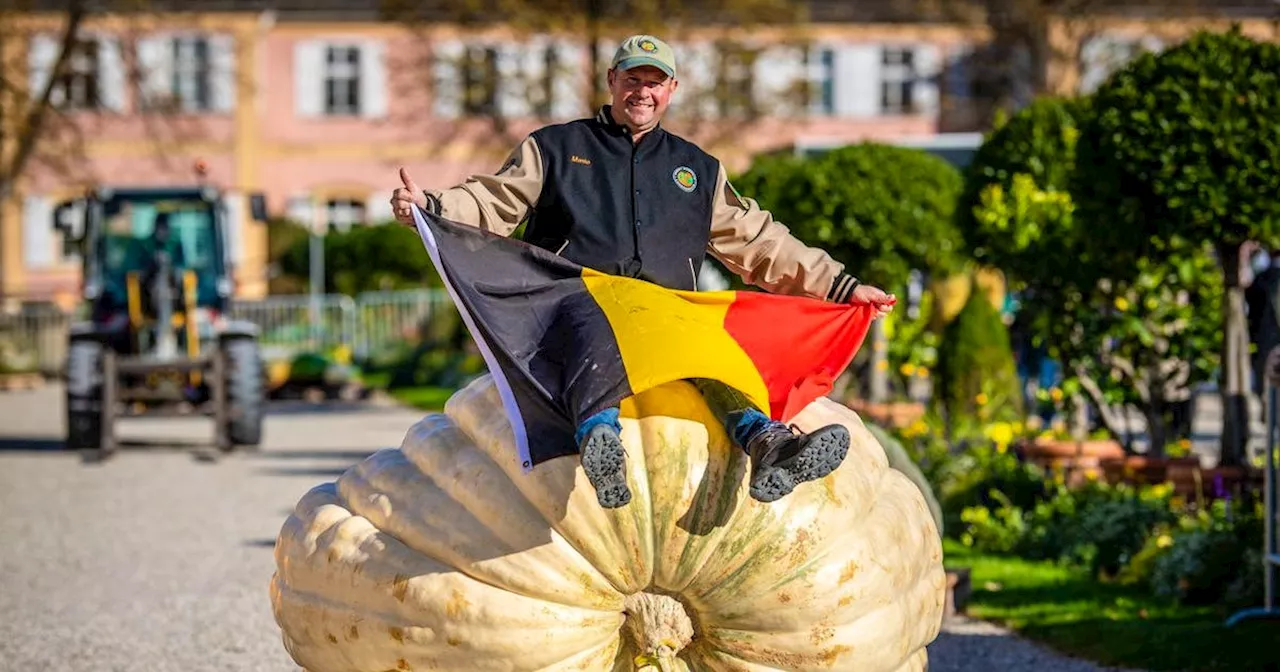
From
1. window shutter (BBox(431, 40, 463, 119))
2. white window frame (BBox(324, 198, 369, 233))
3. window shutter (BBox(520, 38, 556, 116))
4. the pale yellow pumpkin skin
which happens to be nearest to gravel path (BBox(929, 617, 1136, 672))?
the pale yellow pumpkin skin

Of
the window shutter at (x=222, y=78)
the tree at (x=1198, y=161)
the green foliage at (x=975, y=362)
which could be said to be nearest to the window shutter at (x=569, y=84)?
the window shutter at (x=222, y=78)

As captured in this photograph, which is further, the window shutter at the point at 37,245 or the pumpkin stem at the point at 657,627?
the window shutter at the point at 37,245

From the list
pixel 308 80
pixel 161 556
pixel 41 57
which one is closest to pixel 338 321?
pixel 308 80

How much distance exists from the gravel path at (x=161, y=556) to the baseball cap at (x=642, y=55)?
10.5 ft

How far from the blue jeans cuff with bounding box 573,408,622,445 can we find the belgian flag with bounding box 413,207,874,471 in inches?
1.1

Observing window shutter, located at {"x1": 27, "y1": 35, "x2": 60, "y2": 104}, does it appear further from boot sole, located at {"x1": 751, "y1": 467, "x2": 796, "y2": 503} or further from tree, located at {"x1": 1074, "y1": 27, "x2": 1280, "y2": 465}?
boot sole, located at {"x1": 751, "y1": 467, "x2": 796, "y2": 503}

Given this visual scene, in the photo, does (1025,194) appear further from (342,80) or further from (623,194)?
(342,80)

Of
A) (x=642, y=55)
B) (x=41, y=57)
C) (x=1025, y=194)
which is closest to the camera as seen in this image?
(x=642, y=55)

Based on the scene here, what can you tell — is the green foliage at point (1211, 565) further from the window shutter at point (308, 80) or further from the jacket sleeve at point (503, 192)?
the window shutter at point (308, 80)

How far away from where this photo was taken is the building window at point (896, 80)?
46406mm

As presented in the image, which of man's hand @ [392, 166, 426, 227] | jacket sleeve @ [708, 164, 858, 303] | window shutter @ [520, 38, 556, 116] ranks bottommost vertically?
jacket sleeve @ [708, 164, 858, 303]

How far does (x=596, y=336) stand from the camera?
4918 mm

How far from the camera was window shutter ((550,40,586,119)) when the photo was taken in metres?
32.1

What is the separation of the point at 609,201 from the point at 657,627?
1231 millimetres
